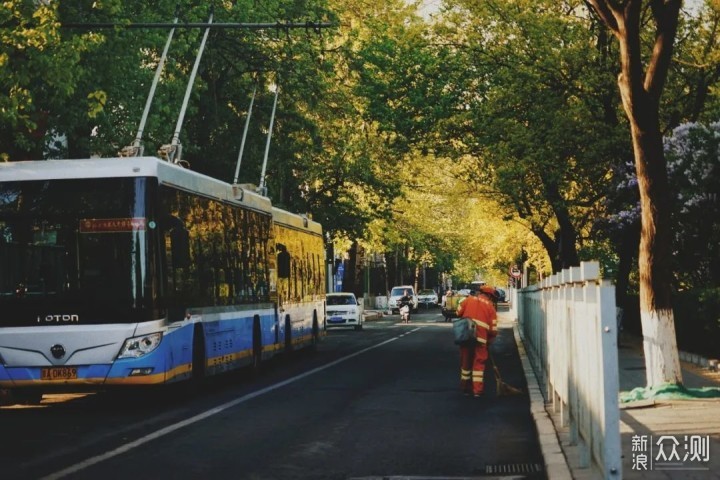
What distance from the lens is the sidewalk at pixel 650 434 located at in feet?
30.1

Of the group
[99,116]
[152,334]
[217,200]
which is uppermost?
[99,116]

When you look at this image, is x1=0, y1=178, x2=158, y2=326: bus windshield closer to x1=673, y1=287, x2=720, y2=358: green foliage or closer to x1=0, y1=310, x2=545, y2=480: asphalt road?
x1=0, y1=310, x2=545, y2=480: asphalt road

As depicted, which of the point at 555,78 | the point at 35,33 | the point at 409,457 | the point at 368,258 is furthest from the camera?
the point at 368,258

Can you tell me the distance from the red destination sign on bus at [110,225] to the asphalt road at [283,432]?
2.26 metres

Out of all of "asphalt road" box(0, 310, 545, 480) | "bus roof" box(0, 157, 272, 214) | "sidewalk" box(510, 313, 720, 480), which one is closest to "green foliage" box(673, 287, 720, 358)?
"sidewalk" box(510, 313, 720, 480)

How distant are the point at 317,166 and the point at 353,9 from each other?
886 cm

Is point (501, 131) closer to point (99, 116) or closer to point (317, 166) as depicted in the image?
point (99, 116)

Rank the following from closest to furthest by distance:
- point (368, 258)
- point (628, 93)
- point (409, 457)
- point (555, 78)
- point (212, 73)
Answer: point (409, 457)
point (628, 93)
point (555, 78)
point (212, 73)
point (368, 258)

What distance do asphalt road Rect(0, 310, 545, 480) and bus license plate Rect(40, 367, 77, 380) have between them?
50 cm

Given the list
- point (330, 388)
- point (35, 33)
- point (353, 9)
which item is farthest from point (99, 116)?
point (353, 9)

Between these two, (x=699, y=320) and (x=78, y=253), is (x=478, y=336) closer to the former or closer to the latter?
(x=78, y=253)

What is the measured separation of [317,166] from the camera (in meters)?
46.3

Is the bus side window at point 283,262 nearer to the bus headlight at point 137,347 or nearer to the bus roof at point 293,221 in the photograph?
the bus roof at point 293,221

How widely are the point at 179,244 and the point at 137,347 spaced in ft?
4.66
